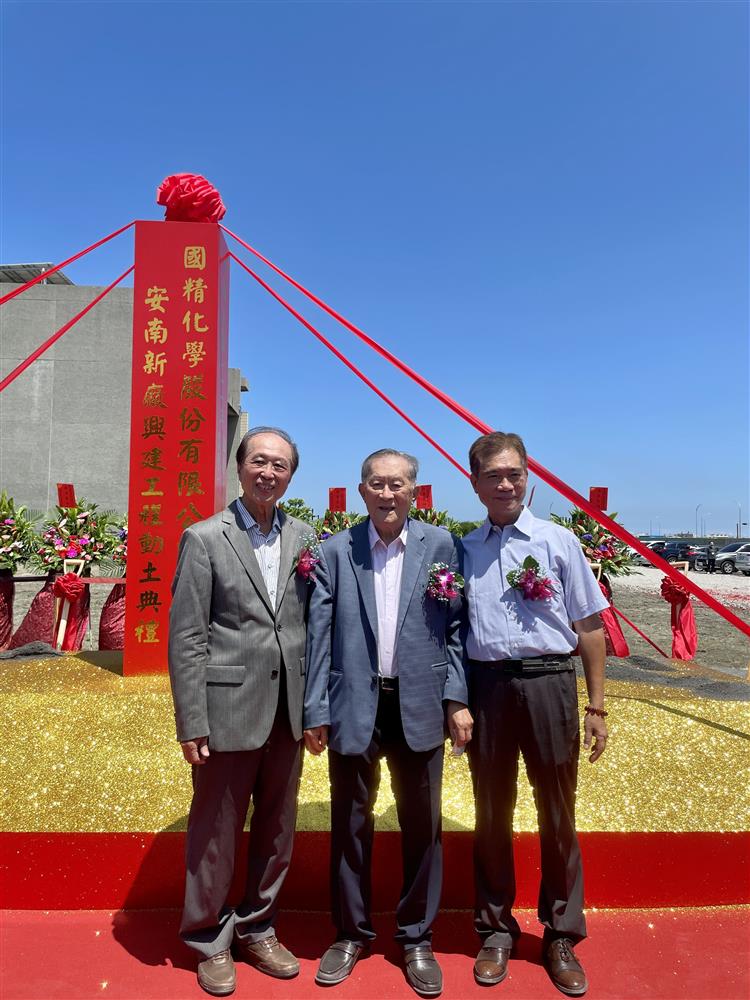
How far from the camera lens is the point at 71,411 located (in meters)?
19.9

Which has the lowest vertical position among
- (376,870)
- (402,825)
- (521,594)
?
(376,870)

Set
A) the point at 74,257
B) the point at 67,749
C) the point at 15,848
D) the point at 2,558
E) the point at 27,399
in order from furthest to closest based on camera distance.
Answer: the point at 27,399
the point at 2,558
the point at 74,257
the point at 67,749
the point at 15,848

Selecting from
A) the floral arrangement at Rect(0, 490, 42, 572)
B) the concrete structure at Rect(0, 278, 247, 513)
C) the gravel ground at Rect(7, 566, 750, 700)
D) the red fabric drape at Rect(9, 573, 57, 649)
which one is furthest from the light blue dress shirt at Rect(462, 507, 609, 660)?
the concrete structure at Rect(0, 278, 247, 513)

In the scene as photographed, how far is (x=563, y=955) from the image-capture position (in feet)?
7.15

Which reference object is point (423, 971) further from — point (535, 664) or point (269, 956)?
point (535, 664)

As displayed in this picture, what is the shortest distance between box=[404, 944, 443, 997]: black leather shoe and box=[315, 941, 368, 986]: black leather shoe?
0.18 metres

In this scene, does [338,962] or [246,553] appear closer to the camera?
[338,962]

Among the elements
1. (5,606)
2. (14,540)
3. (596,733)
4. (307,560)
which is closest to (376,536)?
(307,560)

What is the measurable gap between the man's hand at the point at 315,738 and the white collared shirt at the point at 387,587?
0.29m

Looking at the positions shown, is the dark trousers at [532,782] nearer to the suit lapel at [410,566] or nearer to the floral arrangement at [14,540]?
the suit lapel at [410,566]

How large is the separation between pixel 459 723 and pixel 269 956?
40.8 inches

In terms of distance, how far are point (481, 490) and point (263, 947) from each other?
1.78 m

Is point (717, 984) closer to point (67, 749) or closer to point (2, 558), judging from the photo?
point (67, 749)

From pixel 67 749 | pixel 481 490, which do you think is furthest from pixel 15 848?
pixel 481 490
